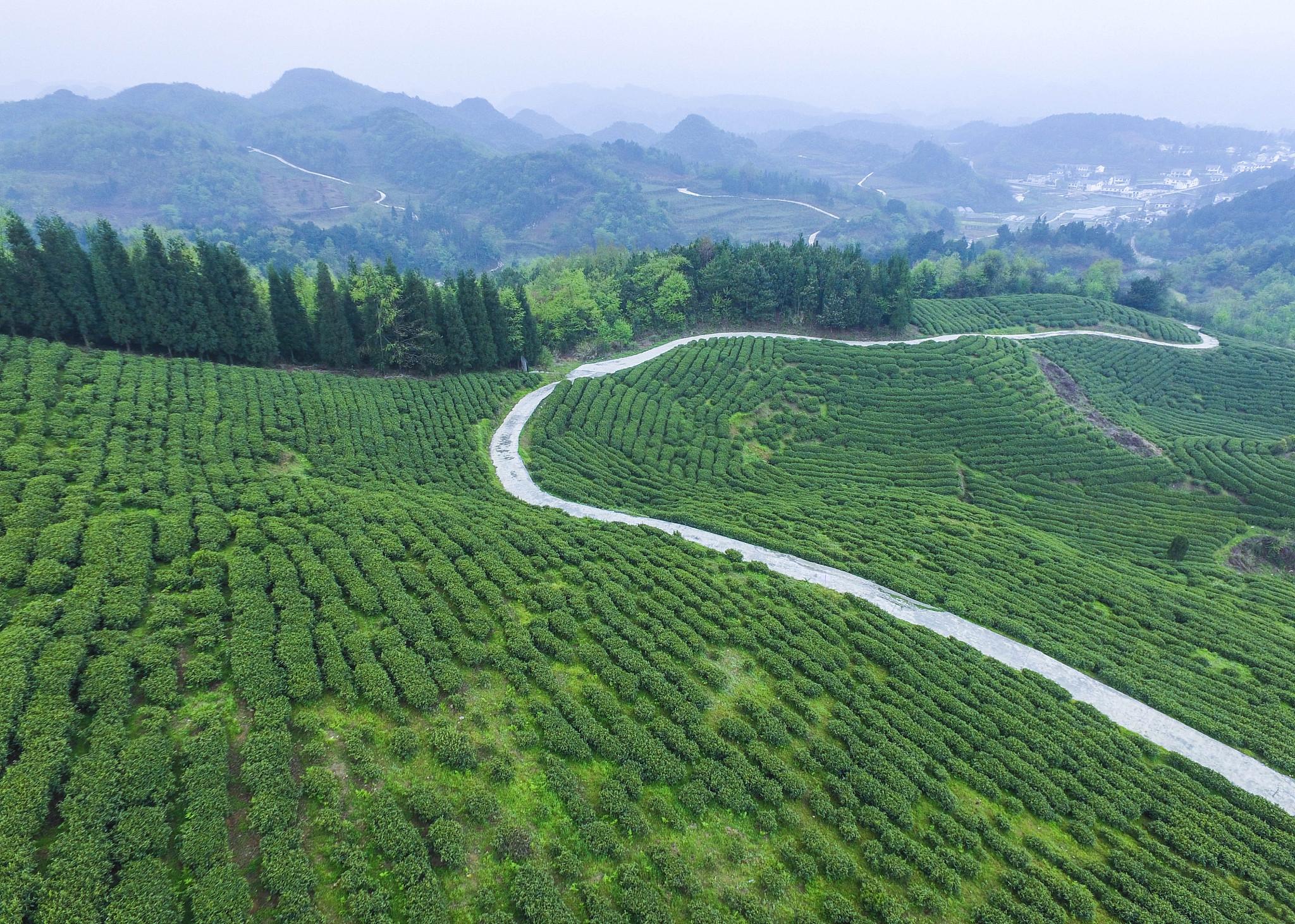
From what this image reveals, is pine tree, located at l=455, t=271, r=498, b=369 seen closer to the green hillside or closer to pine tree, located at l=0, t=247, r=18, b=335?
the green hillside

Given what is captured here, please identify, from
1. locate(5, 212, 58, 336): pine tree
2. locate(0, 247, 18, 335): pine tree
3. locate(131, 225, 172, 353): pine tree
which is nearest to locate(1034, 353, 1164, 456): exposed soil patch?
locate(131, 225, 172, 353): pine tree

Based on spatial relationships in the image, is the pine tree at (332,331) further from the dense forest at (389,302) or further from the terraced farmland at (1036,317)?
the terraced farmland at (1036,317)

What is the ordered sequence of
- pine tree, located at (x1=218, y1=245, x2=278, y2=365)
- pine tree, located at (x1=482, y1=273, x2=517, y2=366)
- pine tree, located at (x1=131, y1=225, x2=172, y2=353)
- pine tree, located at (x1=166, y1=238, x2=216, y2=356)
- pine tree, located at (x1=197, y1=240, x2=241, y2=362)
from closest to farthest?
pine tree, located at (x1=131, y1=225, x2=172, y2=353) < pine tree, located at (x1=166, y1=238, x2=216, y2=356) < pine tree, located at (x1=197, y1=240, x2=241, y2=362) < pine tree, located at (x1=218, y1=245, x2=278, y2=365) < pine tree, located at (x1=482, y1=273, x2=517, y2=366)

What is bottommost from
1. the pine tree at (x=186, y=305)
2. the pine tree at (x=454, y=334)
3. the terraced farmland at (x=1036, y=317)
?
the terraced farmland at (x=1036, y=317)

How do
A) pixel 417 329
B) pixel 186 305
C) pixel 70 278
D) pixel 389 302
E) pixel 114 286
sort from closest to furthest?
pixel 70 278
pixel 114 286
pixel 186 305
pixel 389 302
pixel 417 329

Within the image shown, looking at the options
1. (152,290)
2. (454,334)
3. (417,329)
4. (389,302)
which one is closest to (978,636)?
(454,334)

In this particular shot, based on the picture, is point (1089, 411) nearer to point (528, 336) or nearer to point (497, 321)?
point (528, 336)

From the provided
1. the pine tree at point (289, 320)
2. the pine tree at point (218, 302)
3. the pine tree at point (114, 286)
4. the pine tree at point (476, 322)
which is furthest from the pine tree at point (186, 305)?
the pine tree at point (476, 322)
